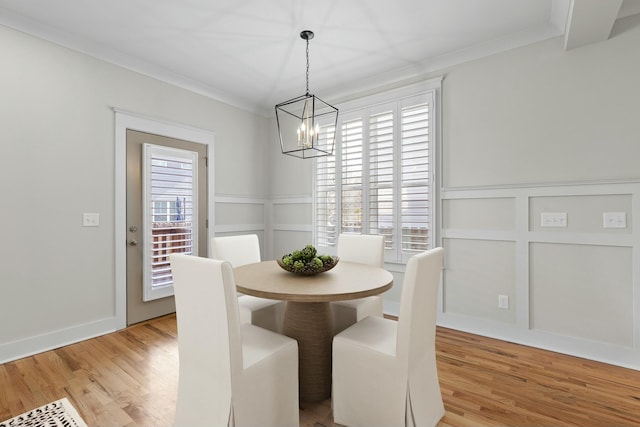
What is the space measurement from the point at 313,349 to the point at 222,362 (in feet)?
2.26

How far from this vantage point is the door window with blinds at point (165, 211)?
3.28 metres

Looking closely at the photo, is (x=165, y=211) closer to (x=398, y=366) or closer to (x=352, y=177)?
(x=352, y=177)

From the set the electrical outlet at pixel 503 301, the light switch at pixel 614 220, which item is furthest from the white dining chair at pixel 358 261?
the light switch at pixel 614 220

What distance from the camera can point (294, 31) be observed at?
8.84 ft

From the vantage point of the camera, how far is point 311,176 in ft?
13.8

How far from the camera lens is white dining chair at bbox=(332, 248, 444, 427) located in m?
1.50

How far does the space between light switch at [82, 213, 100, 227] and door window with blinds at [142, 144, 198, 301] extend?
402 millimetres

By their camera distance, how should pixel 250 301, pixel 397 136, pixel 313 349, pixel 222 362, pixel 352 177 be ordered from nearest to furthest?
pixel 222 362 → pixel 313 349 → pixel 250 301 → pixel 397 136 → pixel 352 177

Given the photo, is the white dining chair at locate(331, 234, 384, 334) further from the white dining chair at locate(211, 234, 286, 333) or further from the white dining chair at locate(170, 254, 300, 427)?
the white dining chair at locate(170, 254, 300, 427)

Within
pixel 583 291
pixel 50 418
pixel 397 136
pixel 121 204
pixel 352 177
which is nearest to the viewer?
pixel 50 418

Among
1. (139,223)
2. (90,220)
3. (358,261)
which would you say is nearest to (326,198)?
(358,261)

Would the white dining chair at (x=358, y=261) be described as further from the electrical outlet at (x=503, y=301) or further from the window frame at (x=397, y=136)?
the electrical outlet at (x=503, y=301)

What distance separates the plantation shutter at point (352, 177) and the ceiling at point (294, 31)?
23.3 inches

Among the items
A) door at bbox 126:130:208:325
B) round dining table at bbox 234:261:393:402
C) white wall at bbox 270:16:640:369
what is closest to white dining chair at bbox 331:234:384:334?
round dining table at bbox 234:261:393:402
